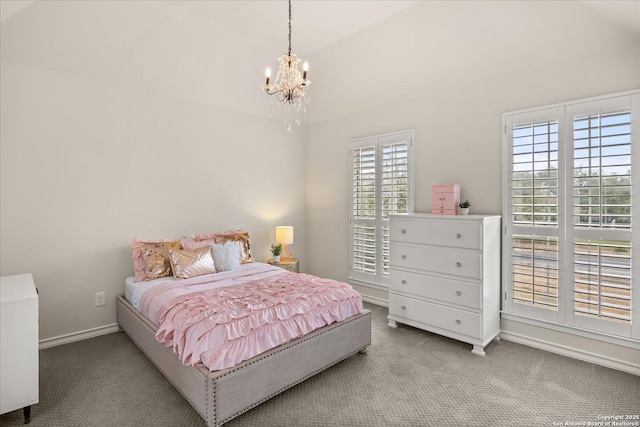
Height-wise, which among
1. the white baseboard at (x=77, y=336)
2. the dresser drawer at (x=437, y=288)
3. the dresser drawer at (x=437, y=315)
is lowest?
the white baseboard at (x=77, y=336)

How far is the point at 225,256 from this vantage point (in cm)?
385

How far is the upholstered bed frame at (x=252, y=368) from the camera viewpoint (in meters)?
2.07

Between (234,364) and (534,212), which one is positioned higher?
(534,212)

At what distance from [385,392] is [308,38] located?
357cm

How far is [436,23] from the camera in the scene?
3.19 m

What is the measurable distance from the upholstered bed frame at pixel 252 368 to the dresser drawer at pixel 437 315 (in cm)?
70

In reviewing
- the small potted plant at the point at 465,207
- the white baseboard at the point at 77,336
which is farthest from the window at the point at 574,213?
the white baseboard at the point at 77,336

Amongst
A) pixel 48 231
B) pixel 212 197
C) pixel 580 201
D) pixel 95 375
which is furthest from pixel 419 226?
pixel 48 231

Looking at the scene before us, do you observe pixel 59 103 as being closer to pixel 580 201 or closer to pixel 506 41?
pixel 506 41

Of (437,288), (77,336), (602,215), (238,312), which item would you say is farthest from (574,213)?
(77,336)

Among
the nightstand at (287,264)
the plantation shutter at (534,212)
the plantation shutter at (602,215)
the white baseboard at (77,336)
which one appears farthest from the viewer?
the nightstand at (287,264)

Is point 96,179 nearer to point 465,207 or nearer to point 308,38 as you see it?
point 308,38

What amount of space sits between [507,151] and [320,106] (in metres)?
2.66

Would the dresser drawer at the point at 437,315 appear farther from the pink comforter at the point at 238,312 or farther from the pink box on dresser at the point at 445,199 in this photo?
the pink box on dresser at the point at 445,199
